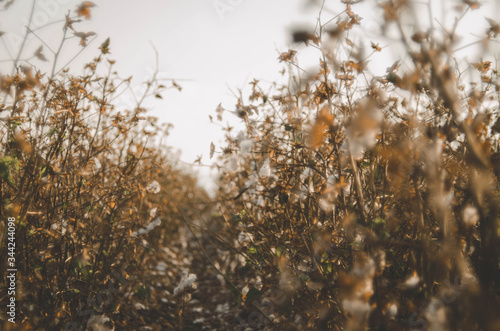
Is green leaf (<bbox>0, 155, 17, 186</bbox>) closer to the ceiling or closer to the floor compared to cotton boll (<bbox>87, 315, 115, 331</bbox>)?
closer to the ceiling

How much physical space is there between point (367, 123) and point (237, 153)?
1.20 metres

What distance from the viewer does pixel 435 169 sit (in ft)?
3.02

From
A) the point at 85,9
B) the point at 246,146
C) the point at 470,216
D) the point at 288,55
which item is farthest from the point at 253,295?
the point at 85,9

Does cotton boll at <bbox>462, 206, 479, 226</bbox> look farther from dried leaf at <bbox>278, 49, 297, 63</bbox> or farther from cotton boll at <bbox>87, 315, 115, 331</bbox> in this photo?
cotton boll at <bbox>87, 315, 115, 331</bbox>

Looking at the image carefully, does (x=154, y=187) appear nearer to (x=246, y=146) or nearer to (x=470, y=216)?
(x=246, y=146)

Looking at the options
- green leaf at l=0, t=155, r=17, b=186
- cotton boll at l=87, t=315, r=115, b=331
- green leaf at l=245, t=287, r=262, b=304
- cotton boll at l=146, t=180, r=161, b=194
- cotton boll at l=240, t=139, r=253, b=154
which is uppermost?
cotton boll at l=146, t=180, r=161, b=194

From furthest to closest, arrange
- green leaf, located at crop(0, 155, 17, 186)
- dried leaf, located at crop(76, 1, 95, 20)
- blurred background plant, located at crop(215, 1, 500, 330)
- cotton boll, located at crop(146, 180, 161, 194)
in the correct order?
cotton boll, located at crop(146, 180, 161, 194), dried leaf, located at crop(76, 1, 95, 20), green leaf, located at crop(0, 155, 17, 186), blurred background plant, located at crop(215, 1, 500, 330)

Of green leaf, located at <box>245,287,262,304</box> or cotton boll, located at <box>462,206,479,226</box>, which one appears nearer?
cotton boll, located at <box>462,206,479,226</box>

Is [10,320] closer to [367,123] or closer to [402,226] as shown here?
[367,123]

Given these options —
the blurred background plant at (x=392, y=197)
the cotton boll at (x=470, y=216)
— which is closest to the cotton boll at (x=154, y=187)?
the blurred background plant at (x=392, y=197)

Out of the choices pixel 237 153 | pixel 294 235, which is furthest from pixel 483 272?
pixel 237 153

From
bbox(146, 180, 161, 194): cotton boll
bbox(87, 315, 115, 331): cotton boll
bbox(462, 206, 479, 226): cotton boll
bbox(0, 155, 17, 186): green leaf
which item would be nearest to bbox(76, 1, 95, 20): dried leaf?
bbox(0, 155, 17, 186): green leaf

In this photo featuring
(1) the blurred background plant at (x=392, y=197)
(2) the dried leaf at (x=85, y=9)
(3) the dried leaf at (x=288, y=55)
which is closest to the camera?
(1) the blurred background plant at (x=392, y=197)

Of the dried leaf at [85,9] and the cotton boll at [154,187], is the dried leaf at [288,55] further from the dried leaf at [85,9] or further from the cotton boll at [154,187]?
the cotton boll at [154,187]
